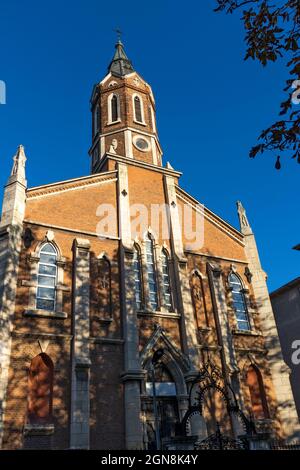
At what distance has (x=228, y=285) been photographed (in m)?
22.7

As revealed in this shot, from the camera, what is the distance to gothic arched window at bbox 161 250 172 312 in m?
20.6

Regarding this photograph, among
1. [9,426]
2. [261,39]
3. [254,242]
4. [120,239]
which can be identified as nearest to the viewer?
[261,39]

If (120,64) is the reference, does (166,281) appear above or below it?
below

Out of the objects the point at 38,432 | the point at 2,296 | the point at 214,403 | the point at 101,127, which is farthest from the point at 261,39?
the point at 101,127

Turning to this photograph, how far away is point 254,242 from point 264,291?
3275 mm

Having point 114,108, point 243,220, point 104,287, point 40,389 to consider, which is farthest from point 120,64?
point 40,389

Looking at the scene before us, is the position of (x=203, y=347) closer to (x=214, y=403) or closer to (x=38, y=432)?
(x=214, y=403)

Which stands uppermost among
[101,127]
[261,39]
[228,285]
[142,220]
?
[101,127]

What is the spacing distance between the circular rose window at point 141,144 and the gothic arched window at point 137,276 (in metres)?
8.23

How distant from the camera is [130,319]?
60.7 feet

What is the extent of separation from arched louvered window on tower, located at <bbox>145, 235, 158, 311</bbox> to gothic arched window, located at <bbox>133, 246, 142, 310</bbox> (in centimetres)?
52

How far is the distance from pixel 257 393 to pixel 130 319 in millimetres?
7663

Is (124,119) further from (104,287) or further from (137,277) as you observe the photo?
(104,287)

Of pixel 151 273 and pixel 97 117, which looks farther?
pixel 97 117
